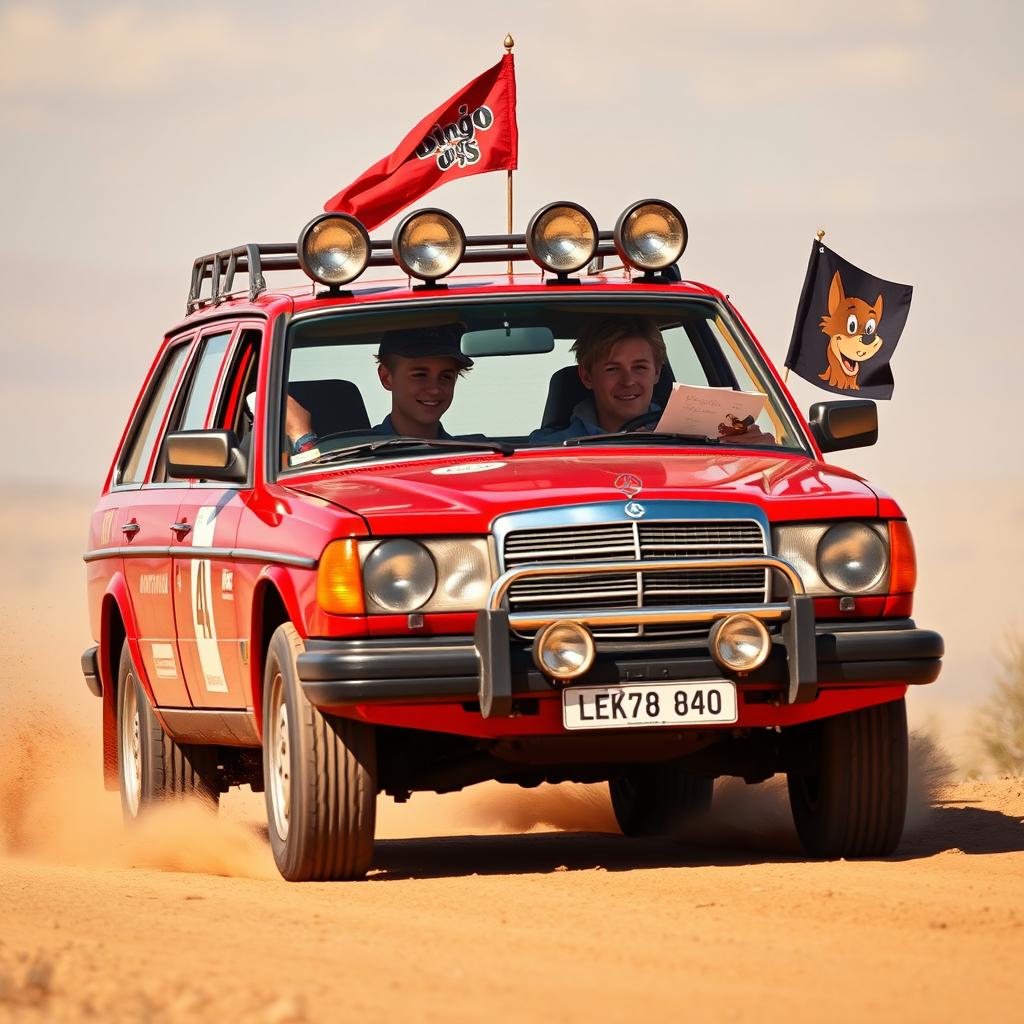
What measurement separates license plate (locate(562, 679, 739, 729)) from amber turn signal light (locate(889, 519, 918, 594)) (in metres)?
0.70

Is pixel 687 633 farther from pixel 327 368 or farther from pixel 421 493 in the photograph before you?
pixel 327 368

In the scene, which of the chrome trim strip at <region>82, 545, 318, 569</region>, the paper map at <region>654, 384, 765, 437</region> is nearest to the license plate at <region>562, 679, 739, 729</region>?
the chrome trim strip at <region>82, 545, 318, 569</region>

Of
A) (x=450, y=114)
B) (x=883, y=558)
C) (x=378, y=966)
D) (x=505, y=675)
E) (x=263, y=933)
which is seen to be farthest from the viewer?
(x=450, y=114)

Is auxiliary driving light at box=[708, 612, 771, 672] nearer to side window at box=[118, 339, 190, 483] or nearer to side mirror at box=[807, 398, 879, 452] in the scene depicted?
side mirror at box=[807, 398, 879, 452]

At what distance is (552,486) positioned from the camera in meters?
7.66

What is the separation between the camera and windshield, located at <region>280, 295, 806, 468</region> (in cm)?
871

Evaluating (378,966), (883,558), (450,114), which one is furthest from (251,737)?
(450,114)

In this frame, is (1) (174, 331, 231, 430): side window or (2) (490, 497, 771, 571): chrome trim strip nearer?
(2) (490, 497, 771, 571): chrome trim strip

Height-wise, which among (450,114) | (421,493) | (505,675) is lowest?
(505,675)

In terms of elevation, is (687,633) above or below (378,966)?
above

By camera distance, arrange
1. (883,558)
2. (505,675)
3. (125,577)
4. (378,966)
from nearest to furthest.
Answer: (378,966), (505,675), (883,558), (125,577)

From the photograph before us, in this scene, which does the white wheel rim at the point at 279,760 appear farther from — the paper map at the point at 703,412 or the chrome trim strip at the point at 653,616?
the paper map at the point at 703,412

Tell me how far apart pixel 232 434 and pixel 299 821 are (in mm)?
1533

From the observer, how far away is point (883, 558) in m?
7.78
